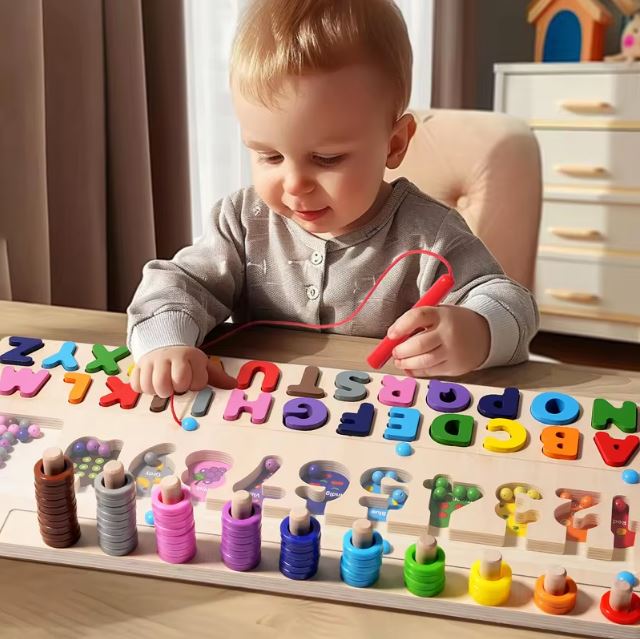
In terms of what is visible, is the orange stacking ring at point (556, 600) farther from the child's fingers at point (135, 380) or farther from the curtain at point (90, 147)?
the curtain at point (90, 147)

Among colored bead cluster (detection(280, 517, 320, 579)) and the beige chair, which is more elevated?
the beige chair

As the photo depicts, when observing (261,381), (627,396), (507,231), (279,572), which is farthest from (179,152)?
(279,572)

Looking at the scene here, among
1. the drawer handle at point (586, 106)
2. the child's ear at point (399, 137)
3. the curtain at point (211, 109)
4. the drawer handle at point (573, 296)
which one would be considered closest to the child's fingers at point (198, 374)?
the child's ear at point (399, 137)

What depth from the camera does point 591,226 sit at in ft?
7.49

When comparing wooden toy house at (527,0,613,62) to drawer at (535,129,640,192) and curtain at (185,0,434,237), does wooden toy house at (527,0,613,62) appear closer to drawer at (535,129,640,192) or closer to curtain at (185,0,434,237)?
drawer at (535,129,640,192)

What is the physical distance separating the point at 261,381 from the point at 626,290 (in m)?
1.89

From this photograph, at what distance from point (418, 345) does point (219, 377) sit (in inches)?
7.3

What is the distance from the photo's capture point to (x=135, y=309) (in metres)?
0.80

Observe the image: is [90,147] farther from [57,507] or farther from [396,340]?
[57,507]

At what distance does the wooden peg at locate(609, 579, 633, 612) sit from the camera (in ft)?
1.40

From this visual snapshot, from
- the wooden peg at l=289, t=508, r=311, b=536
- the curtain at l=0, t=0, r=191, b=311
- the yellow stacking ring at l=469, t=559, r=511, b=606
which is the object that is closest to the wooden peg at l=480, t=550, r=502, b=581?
the yellow stacking ring at l=469, t=559, r=511, b=606

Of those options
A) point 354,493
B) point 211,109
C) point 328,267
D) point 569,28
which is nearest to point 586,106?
point 569,28

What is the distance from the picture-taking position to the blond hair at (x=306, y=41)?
71 centimetres

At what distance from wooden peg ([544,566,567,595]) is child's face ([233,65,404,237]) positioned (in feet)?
1.45
